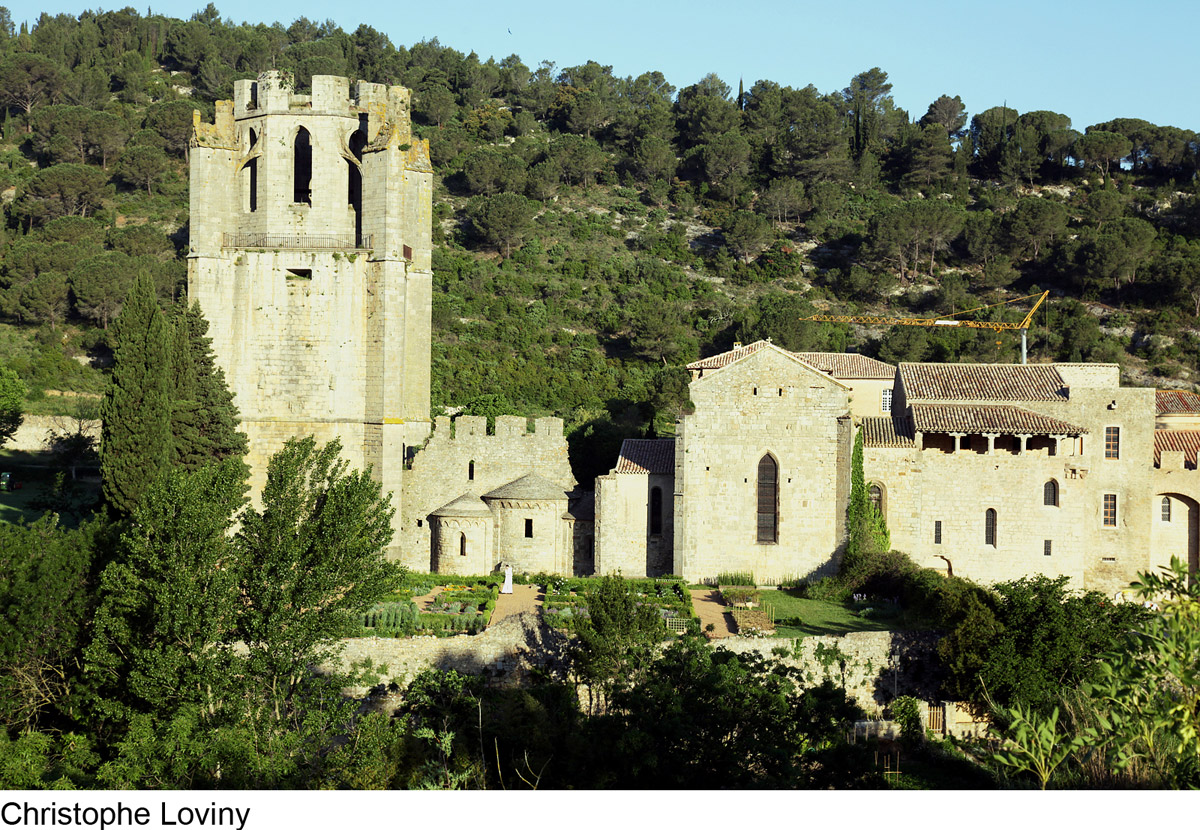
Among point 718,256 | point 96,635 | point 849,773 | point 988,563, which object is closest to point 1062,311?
point 718,256

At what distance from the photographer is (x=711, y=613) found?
91.0 ft

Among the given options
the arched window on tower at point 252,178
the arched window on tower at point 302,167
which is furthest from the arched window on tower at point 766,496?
the arched window on tower at point 252,178

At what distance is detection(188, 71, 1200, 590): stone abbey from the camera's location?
104 ft

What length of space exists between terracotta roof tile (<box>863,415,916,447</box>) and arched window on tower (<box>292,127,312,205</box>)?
58.6ft

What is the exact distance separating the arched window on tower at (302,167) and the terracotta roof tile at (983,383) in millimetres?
18942

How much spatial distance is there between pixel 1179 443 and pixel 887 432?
8.69 meters

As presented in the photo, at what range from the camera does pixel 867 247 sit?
240 feet

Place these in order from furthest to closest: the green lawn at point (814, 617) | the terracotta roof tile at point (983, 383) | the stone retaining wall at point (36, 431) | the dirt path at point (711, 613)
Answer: the stone retaining wall at point (36, 431)
the terracotta roof tile at point (983, 383)
the green lawn at point (814, 617)
the dirt path at point (711, 613)

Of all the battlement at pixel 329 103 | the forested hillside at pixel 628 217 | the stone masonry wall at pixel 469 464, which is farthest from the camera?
the forested hillside at pixel 628 217

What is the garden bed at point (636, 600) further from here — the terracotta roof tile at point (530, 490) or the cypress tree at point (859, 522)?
the cypress tree at point (859, 522)

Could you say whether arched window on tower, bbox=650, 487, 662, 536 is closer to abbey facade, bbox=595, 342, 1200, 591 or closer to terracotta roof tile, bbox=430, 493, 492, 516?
abbey facade, bbox=595, 342, 1200, 591

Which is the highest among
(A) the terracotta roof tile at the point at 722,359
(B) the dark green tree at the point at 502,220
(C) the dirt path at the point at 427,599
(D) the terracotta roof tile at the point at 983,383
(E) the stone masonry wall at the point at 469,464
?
(B) the dark green tree at the point at 502,220

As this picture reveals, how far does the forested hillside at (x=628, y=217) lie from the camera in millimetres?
59250

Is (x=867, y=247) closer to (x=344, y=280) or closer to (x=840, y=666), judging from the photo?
(x=344, y=280)
